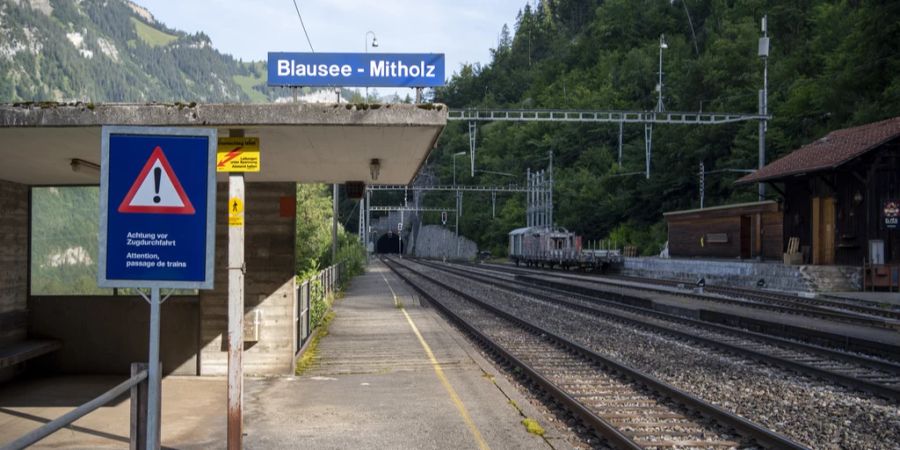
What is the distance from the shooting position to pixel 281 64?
11.5 metres

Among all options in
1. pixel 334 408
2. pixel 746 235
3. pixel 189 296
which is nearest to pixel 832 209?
pixel 746 235

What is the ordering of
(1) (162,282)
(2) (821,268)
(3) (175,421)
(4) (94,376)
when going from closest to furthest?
(1) (162,282) → (3) (175,421) → (4) (94,376) → (2) (821,268)

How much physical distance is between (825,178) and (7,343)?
31515mm

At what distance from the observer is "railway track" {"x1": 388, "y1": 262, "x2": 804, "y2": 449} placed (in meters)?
8.15

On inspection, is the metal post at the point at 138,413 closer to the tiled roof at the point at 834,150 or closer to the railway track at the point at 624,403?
the railway track at the point at 624,403

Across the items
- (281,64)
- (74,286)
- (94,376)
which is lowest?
(94,376)

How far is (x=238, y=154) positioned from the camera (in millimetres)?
8109

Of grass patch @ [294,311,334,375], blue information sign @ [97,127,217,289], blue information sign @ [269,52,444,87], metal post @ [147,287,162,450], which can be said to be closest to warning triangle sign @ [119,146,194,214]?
blue information sign @ [97,127,217,289]

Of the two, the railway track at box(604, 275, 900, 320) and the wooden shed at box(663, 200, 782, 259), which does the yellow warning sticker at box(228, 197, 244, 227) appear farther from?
the wooden shed at box(663, 200, 782, 259)

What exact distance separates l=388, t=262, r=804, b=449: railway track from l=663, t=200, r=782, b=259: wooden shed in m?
25.9

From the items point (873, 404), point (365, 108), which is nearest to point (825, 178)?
point (873, 404)

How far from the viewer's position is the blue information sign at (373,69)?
34.4 feet

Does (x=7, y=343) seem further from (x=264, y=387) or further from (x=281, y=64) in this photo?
(x=281, y=64)

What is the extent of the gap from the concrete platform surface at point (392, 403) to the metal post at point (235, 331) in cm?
79
